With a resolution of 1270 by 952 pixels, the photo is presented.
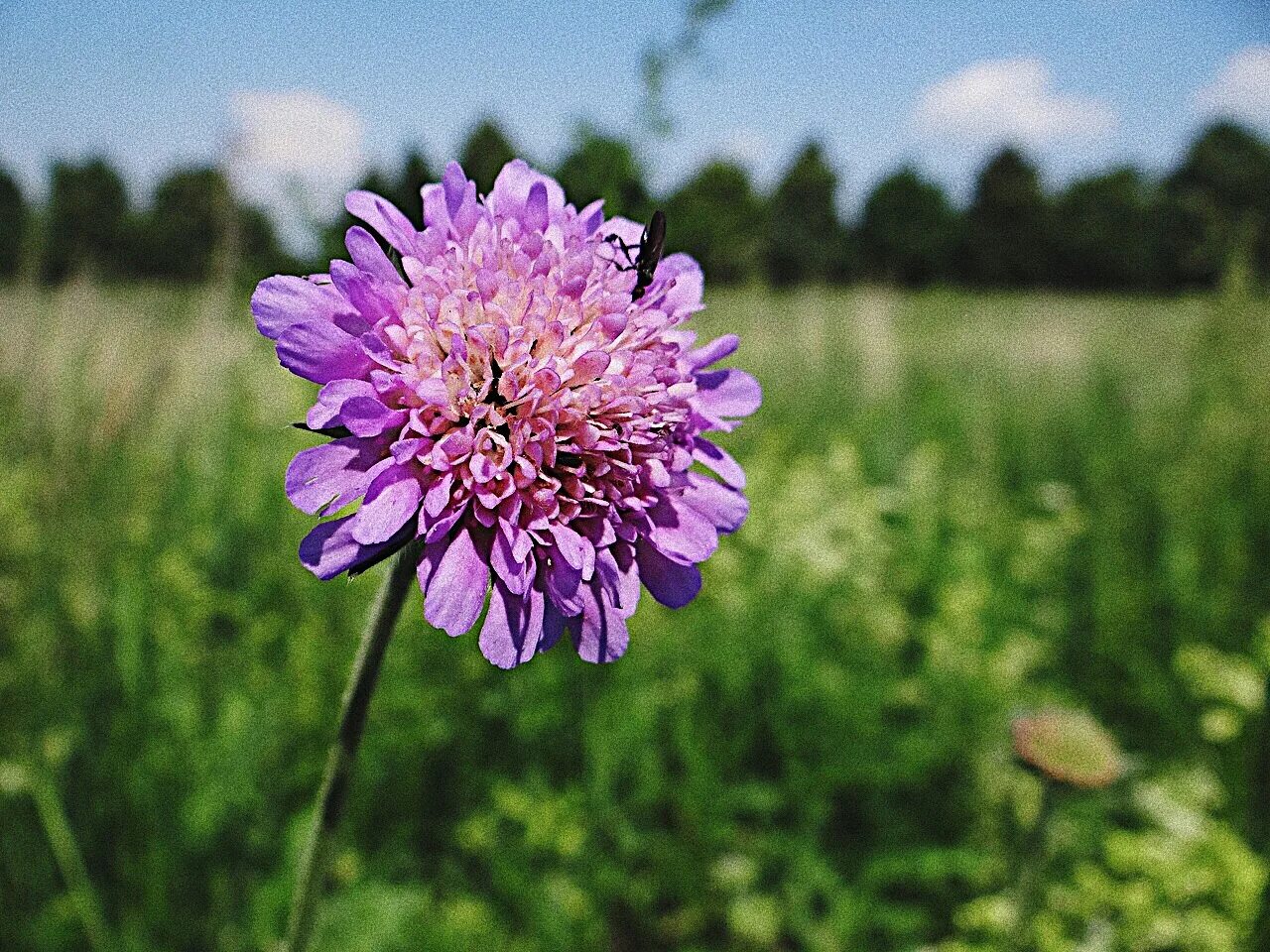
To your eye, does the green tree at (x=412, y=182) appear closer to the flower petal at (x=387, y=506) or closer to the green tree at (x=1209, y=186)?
the flower petal at (x=387, y=506)

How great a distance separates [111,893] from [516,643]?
67.1 inches

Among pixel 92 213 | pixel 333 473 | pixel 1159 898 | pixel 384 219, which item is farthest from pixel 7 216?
pixel 1159 898

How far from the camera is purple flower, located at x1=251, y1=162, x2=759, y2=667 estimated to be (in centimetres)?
81

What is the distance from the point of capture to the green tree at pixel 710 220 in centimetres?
208

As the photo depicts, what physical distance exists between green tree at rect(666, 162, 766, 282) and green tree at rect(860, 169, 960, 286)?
32.5 metres

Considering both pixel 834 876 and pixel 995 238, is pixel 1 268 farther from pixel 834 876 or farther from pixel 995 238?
pixel 995 238

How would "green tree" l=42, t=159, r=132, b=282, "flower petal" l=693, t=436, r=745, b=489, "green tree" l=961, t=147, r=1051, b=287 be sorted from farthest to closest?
"green tree" l=961, t=147, r=1051, b=287, "green tree" l=42, t=159, r=132, b=282, "flower petal" l=693, t=436, r=745, b=489

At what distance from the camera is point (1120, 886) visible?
68.5 inches

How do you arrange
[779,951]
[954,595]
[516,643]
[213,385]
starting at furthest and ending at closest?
[213,385] → [954,595] → [779,951] → [516,643]

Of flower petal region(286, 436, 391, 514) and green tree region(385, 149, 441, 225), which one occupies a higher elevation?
green tree region(385, 149, 441, 225)

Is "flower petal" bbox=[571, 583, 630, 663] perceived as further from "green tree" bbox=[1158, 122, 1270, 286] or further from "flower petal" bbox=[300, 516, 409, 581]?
"green tree" bbox=[1158, 122, 1270, 286]

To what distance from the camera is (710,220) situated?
7.61ft

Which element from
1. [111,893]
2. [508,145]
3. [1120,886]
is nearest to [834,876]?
[1120,886]

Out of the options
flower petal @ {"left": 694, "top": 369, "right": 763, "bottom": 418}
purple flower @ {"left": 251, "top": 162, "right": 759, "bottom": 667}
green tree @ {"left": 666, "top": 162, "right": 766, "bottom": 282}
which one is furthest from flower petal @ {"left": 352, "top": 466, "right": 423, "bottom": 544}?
green tree @ {"left": 666, "top": 162, "right": 766, "bottom": 282}
